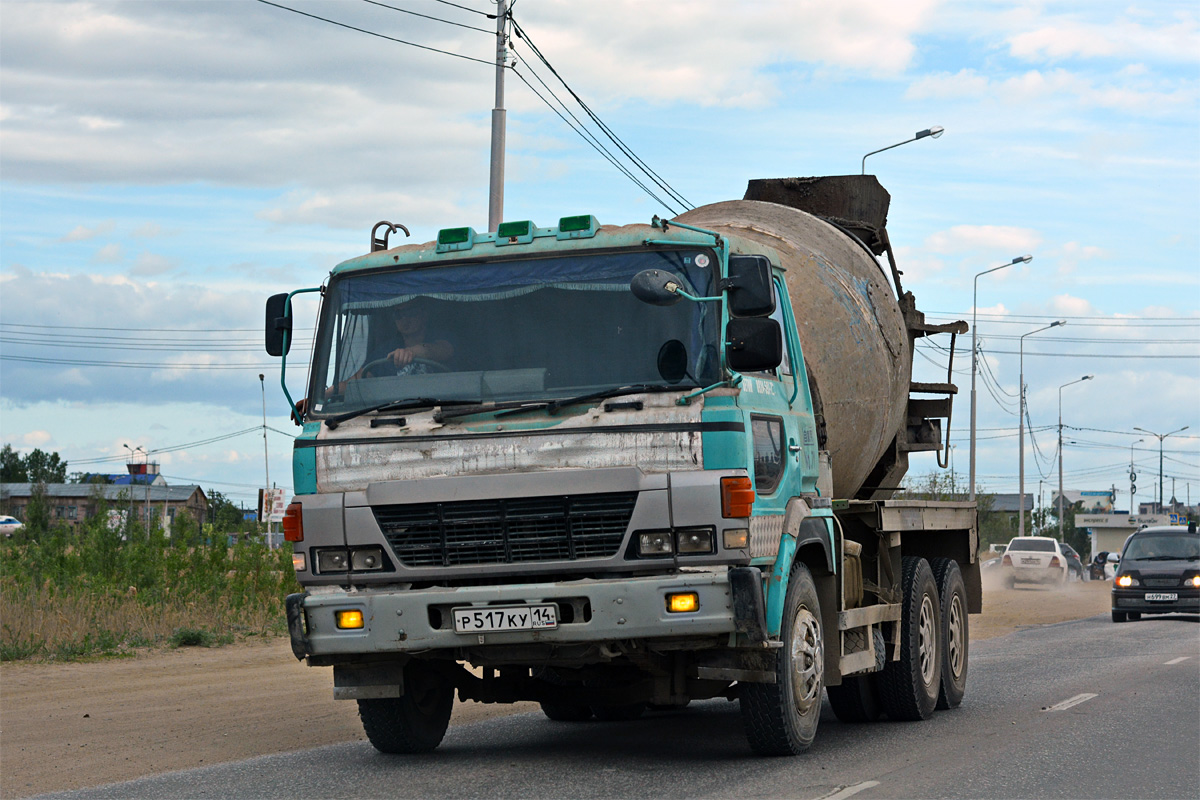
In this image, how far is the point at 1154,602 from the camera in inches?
1000

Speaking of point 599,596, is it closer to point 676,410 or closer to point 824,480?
point 676,410

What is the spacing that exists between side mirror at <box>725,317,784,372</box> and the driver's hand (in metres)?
1.71

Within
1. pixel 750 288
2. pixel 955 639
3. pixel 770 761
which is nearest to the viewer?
pixel 750 288

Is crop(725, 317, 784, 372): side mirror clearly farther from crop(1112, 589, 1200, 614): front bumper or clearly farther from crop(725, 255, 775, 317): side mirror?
crop(1112, 589, 1200, 614): front bumper

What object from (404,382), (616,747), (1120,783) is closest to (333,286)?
(404,382)

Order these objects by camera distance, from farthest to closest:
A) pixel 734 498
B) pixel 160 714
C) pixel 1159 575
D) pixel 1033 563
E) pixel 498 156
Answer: pixel 1033 563 → pixel 1159 575 → pixel 498 156 → pixel 160 714 → pixel 734 498

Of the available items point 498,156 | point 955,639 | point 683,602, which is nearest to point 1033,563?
point 498,156

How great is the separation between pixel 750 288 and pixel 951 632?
527cm

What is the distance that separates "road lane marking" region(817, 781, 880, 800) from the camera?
278 inches

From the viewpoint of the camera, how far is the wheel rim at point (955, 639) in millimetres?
11719

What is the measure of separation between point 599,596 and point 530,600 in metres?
0.35

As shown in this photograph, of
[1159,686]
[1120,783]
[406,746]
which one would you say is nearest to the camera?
[1120,783]

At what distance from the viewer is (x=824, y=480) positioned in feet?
29.4

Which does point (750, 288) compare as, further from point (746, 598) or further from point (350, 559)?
point (350, 559)
